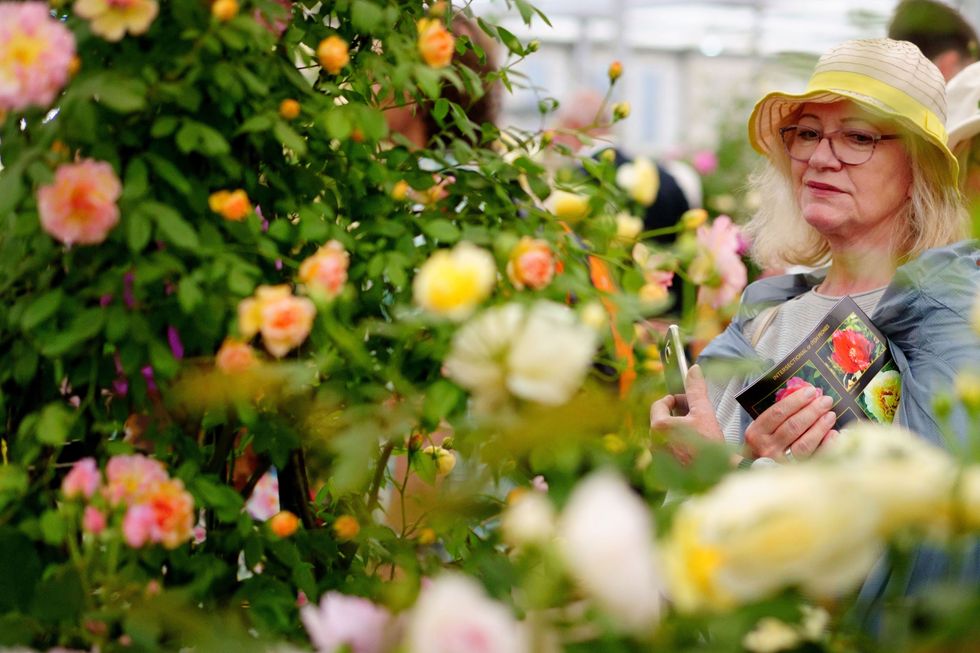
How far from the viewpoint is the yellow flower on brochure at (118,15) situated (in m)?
0.74

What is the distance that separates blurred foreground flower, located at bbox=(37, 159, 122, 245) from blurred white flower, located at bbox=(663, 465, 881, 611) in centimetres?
48

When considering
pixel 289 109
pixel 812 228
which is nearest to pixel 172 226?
pixel 289 109

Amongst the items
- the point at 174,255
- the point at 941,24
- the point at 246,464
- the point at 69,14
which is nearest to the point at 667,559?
the point at 174,255

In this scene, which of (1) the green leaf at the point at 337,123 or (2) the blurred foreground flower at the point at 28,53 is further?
(1) the green leaf at the point at 337,123

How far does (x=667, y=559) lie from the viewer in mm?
472

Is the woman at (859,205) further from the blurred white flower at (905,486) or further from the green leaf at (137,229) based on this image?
the blurred white flower at (905,486)

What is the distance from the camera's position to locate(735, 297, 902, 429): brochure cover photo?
128cm

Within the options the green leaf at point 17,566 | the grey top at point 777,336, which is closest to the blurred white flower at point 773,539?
the green leaf at point 17,566

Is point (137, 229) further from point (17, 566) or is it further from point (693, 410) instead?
point (693, 410)

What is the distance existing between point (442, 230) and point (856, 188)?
0.82m

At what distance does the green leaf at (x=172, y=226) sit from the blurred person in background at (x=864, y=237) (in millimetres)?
683

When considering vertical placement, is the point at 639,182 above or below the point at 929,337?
above

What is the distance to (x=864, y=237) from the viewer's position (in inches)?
60.2

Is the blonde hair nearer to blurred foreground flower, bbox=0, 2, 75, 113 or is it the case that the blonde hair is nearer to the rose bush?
the rose bush
